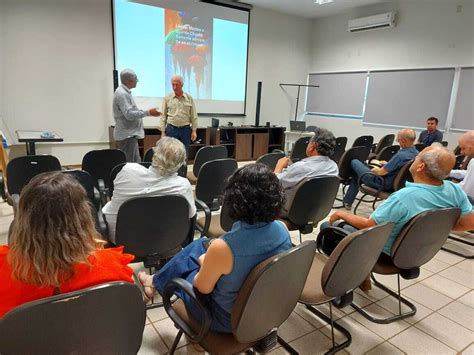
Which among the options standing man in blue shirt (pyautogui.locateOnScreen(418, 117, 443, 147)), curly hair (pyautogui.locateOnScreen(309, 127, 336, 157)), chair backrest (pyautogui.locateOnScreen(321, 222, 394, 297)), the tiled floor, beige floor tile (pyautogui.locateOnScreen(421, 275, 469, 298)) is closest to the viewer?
chair backrest (pyautogui.locateOnScreen(321, 222, 394, 297))

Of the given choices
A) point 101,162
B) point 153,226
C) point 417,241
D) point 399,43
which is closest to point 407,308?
point 417,241

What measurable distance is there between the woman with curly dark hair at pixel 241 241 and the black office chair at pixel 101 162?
2.03 meters

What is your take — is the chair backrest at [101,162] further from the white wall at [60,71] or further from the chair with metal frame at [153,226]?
the white wall at [60,71]

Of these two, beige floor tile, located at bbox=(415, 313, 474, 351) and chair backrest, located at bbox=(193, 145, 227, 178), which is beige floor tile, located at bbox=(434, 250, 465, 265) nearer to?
beige floor tile, located at bbox=(415, 313, 474, 351)

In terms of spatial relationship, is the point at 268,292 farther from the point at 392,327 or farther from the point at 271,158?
the point at 271,158

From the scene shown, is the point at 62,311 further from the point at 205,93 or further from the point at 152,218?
the point at 205,93

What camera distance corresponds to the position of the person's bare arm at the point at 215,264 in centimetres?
111

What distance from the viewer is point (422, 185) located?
180 centimetres

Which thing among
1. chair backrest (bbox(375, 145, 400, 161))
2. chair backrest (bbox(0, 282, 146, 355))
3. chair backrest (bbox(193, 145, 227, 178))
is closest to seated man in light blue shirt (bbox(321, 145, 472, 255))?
chair backrest (bbox(0, 282, 146, 355))

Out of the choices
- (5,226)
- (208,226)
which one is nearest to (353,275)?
(208,226)

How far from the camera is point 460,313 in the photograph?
7.10 ft

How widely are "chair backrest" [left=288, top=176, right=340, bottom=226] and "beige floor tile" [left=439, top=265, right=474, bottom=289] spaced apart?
1238 mm

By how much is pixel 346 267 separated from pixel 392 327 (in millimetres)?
876

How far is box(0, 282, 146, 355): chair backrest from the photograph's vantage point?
30.7 inches
